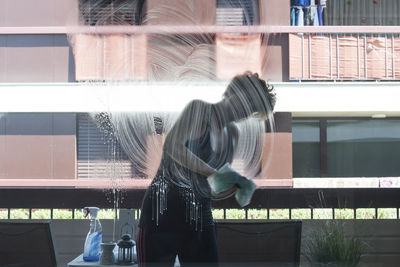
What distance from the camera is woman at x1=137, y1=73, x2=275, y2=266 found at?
1.87 m

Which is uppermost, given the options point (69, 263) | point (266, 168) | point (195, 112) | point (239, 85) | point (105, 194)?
point (239, 85)

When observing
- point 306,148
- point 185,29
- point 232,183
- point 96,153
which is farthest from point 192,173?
point 185,29

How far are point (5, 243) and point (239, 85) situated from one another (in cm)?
152

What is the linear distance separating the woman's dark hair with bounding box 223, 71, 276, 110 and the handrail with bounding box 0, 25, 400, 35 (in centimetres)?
24

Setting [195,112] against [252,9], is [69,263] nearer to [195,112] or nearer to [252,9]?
[195,112]

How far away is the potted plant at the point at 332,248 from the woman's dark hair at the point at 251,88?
28.7 inches

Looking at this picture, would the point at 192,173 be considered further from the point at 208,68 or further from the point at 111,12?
the point at 111,12

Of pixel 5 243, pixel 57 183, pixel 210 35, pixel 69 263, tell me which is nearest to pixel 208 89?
pixel 210 35

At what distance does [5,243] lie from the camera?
6.75ft

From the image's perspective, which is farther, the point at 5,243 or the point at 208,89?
the point at 5,243

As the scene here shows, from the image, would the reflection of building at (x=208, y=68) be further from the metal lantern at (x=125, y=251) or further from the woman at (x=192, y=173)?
the metal lantern at (x=125, y=251)

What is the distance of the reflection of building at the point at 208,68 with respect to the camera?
1925 mm

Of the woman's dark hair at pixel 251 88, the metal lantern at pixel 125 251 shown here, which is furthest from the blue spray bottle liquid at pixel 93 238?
the woman's dark hair at pixel 251 88

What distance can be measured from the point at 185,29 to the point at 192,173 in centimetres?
73
